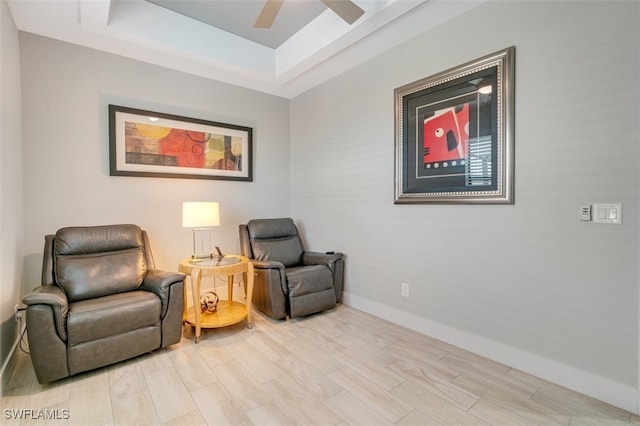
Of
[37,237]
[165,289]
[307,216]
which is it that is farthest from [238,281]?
[37,237]

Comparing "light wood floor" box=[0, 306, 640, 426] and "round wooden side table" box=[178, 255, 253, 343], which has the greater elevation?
"round wooden side table" box=[178, 255, 253, 343]

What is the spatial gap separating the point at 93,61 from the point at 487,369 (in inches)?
167

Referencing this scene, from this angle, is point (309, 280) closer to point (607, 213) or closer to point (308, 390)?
point (308, 390)

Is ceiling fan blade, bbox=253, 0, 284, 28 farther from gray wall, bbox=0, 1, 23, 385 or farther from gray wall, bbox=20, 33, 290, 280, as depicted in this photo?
gray wall, bbox=0, 1, 23, 385

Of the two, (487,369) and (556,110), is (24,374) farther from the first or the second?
(556,110)

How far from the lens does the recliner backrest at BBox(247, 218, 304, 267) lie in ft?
11.1

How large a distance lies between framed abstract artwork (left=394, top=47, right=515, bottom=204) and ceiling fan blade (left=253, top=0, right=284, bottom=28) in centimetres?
130

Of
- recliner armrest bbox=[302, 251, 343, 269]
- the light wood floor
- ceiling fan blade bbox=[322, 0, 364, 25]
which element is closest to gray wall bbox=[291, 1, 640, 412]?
the light wood floor

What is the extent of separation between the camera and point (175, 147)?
331 cm

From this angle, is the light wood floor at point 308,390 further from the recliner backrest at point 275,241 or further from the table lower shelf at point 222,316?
the recliner backrest at point 275,241

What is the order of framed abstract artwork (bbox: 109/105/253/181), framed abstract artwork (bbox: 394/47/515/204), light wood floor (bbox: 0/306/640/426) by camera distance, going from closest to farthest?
light wood floor (bbox: 0/306/640/426), framed abstract artwork (bbox: 394/47/515/204), framed abstract artwork (bbox: 109/105/253/181)

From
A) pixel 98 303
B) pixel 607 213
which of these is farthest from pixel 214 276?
pixel 607 213

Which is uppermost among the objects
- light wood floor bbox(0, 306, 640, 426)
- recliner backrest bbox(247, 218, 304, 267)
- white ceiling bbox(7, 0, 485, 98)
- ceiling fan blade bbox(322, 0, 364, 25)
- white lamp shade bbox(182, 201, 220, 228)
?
white ceiling bbox(7, 0, 485, 98)

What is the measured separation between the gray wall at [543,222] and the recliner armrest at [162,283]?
191cm
